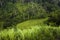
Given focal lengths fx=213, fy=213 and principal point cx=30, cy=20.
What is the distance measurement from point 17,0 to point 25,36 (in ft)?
112

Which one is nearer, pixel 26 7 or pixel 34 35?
pixel 34 35

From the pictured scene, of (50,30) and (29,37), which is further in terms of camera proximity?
(50,30)

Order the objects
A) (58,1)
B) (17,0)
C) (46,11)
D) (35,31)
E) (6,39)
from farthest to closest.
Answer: (17,0)
(58,1)
(46,11)
(35,31)
(6,39)

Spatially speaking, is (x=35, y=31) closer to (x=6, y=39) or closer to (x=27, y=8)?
(x=6, y=39)

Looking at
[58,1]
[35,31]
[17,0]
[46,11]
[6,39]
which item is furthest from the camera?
[17,0]

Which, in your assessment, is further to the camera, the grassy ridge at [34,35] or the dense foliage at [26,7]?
the dense foliage at [26,7]

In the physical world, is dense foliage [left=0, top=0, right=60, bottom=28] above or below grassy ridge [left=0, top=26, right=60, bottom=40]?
below

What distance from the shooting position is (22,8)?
128 feet

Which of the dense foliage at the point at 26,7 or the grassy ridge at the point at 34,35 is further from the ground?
the grassy ridge at the point at 34,35

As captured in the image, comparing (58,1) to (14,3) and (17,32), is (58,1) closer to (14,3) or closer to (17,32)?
(14,3)

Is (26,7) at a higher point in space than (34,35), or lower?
lower

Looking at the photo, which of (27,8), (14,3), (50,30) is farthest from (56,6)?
(50,30)

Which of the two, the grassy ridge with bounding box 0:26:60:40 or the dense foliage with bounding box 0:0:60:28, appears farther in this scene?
the dense foliage with bounding box 0:0:60:28

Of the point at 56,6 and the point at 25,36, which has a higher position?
the point at 25,36
